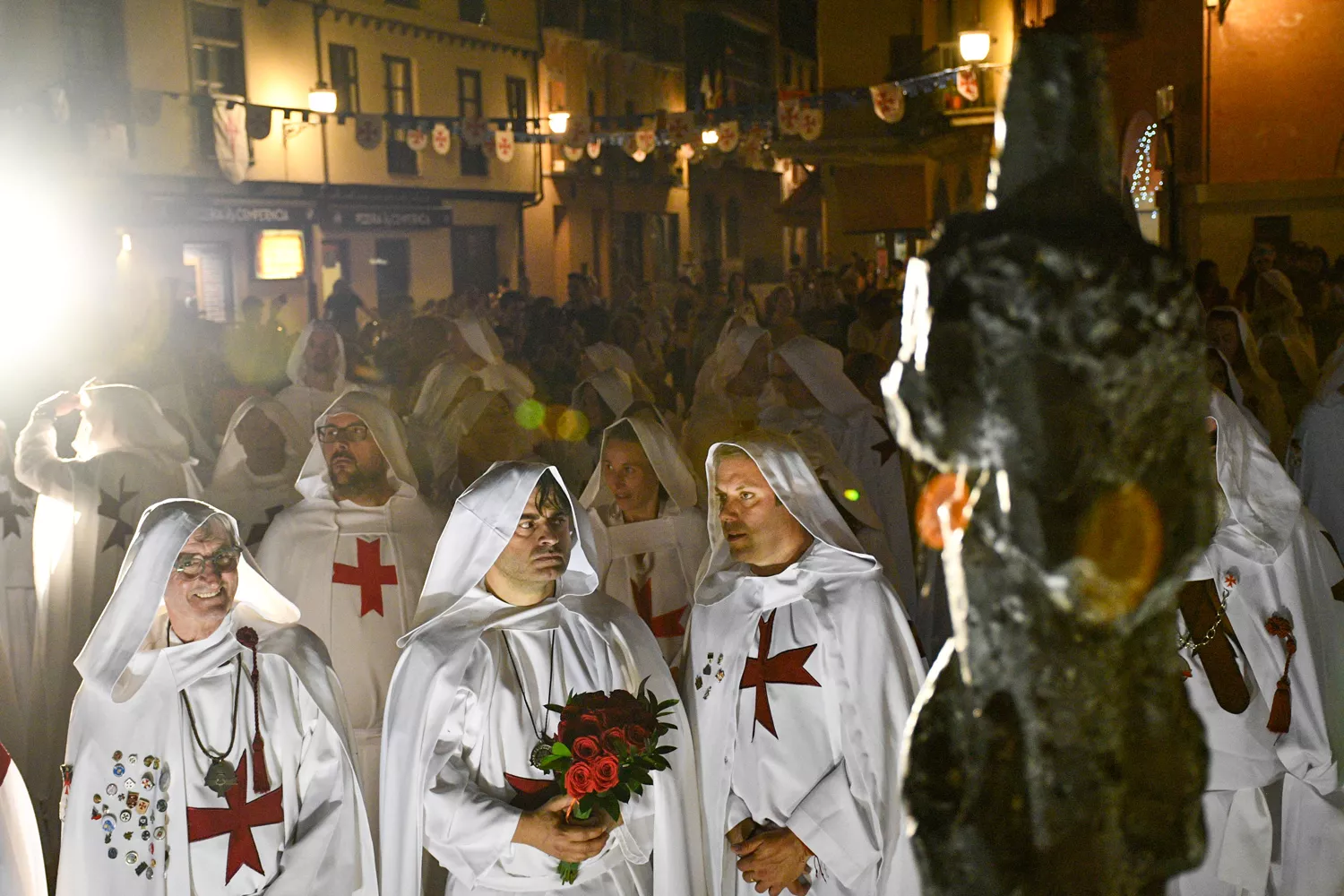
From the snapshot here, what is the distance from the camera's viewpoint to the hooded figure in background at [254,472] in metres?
8.29

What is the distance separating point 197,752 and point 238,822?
0.25 meters

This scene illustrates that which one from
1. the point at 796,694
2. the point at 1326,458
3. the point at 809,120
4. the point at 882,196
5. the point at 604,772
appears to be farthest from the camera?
the point at 882,196

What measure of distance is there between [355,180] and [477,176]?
5579mm

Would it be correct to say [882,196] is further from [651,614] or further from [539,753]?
[539,753]

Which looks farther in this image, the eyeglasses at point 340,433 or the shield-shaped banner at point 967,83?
the shield-shaped banner at point 967,83

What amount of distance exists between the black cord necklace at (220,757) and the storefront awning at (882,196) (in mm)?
39890

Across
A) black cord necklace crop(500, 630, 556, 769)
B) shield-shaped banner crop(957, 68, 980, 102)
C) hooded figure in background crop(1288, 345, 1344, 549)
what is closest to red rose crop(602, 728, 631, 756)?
black cord necklace crop(500, 630, 556, 769)

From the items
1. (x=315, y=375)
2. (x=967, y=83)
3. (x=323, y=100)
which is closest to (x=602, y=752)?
(x=315, y=375)

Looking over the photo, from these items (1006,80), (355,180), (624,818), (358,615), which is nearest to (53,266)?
(355,180)

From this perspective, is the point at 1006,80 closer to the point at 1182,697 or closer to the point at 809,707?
the point at 1182,697

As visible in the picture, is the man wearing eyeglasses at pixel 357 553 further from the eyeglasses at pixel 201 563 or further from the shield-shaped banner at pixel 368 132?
the shield-shaped banner at pixel 368 132

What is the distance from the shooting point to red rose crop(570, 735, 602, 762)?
428 centimetres

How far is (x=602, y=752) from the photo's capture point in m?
A: 4.29

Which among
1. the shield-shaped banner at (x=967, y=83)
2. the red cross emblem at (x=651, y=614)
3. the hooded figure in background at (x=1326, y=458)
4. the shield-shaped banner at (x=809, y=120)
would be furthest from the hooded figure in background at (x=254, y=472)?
the shield-shaped banner at (x=809, y=120)
